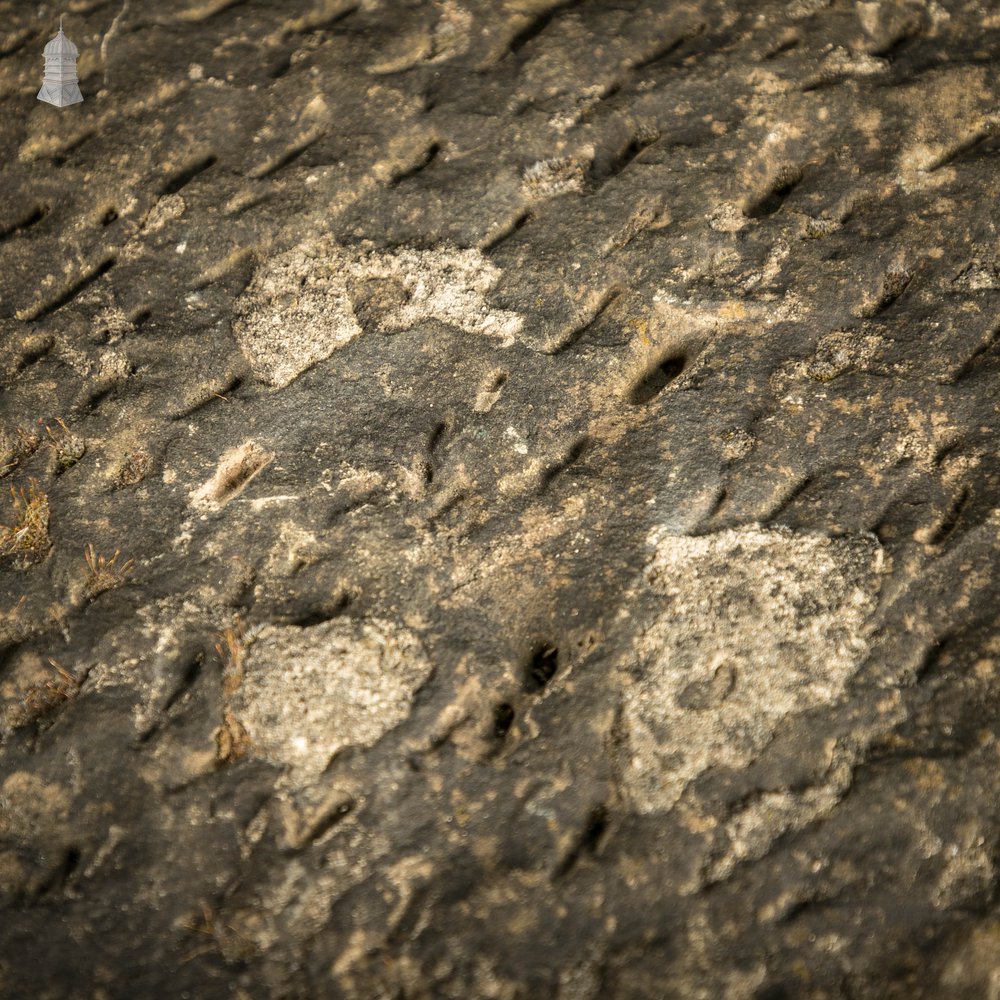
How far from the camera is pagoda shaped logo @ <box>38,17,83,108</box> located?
144 inches

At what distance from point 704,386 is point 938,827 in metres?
1.29

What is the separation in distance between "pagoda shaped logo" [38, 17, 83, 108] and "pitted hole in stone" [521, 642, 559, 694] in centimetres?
267

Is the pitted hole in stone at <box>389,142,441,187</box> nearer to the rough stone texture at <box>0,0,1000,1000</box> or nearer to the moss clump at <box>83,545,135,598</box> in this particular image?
the rough stone texture at <box>0,0,1000,1000</box>

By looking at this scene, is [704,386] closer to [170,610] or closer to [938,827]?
[938,827]

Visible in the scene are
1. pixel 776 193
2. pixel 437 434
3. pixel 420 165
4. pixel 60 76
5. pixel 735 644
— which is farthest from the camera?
pixel 60 76

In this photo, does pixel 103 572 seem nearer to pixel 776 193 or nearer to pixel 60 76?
pixel 60 76

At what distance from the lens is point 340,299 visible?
3135 mm

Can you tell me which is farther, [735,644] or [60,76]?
[60,76]

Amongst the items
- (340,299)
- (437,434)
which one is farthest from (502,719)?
(340,299)

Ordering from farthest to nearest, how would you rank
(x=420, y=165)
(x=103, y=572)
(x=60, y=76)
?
(x=60, y=76), (x=420, y=165), (x=103, y=572)

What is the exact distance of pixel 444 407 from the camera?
116 inches

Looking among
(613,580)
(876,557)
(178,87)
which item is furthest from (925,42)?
(178,87)

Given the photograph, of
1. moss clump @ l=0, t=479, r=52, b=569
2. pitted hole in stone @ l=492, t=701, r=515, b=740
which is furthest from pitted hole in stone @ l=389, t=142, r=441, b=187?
pitted hole in stone @ l=492, t=701, r=515, b=740

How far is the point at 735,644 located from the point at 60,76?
307 cm
